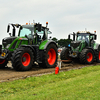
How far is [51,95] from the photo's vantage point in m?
4.86

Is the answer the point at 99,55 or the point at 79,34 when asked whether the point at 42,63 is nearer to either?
the point at 79,34

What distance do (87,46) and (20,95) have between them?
1043cm

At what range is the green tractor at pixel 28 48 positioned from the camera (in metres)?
8.77

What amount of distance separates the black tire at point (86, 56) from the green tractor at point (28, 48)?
8.61 feet

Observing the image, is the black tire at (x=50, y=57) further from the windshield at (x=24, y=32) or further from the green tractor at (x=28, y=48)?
the windshield at (x=24, y=32)

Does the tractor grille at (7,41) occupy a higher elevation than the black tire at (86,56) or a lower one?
higher

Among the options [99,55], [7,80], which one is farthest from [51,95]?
[99,55]

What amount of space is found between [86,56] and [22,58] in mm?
5995

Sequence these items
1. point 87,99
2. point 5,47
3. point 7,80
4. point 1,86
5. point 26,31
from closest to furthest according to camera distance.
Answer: point 87,99
point 1,86
point 7,80
point 5,47
point 26,31

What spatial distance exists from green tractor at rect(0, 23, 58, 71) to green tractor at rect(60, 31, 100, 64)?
8.78ft

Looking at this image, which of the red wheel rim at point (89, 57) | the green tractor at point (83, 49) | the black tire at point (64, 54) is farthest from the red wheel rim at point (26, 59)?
the red wheel rim at point (89, 57)

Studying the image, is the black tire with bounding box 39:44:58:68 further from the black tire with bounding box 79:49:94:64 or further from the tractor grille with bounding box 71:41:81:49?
the tractor grille with bounding box 71:41:81:49

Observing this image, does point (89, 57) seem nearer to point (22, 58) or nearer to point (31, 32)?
point (31, 32)

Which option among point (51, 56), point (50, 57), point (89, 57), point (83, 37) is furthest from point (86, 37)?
point (50, 57)
